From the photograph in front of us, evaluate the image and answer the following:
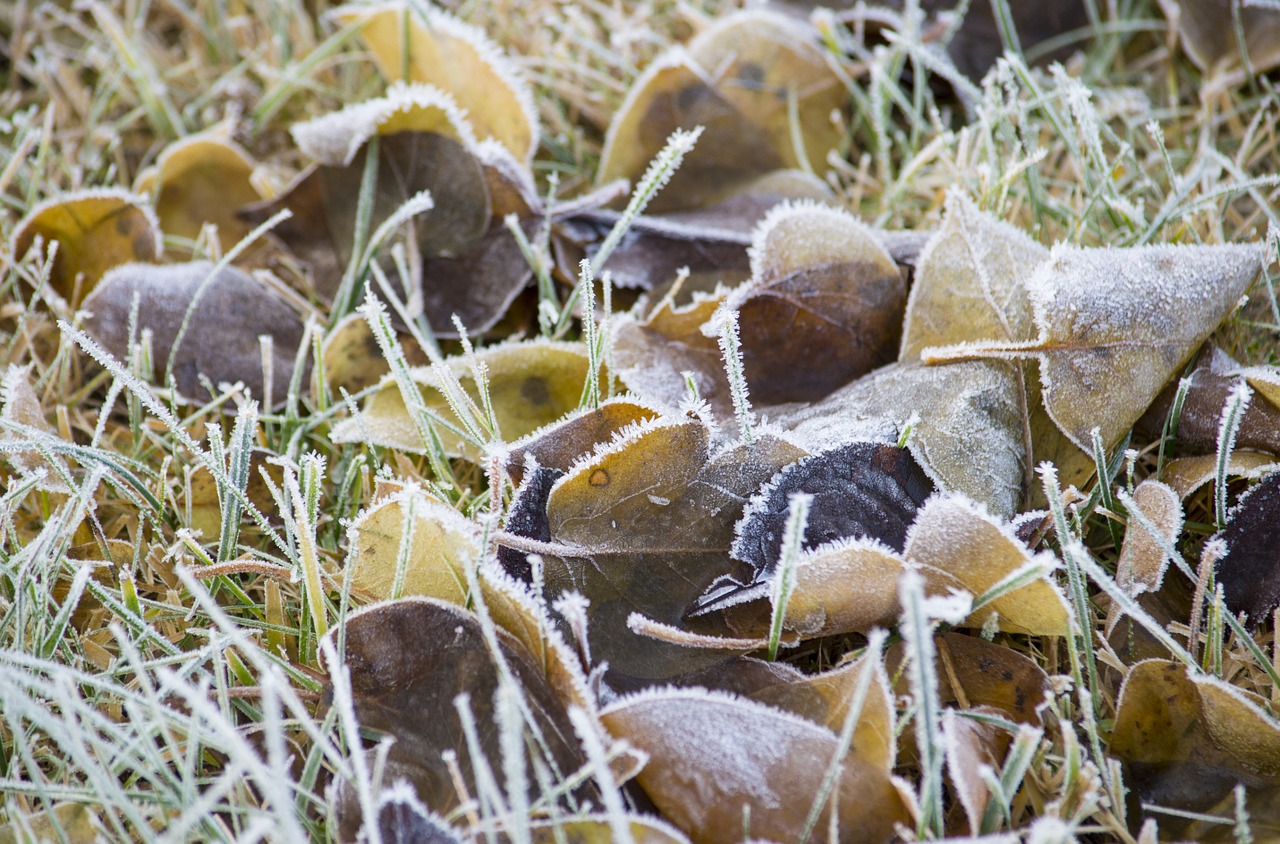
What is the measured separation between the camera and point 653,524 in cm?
89

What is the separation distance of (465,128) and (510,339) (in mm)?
257

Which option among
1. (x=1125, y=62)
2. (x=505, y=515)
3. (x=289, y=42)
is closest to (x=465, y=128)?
(x=505, y=515)

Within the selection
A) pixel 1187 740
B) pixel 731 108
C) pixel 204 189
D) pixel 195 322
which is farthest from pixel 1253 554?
pixel 204 189

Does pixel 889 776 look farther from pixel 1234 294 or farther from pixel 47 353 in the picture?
pixel 47 353

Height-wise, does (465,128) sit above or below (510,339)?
above

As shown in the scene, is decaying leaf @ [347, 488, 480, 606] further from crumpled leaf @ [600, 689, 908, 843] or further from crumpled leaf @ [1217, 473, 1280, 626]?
crumpled leaf @ [1217, 473, 1280, 626]

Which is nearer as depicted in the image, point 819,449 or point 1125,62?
point 819,449

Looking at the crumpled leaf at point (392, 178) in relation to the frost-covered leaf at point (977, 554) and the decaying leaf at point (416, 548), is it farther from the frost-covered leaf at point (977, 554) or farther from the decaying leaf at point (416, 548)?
the frost-covered leaf at point (977, 554)

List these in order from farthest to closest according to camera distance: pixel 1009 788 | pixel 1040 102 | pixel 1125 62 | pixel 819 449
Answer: pixel 1125 62
pixel 1040 102
pixel 819 449
pixel 1009 788

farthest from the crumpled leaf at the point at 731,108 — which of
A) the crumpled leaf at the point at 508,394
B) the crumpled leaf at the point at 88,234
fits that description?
the crumpled leaf at the point at 88,234

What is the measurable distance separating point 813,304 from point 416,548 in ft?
1.64

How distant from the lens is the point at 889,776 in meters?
0.74

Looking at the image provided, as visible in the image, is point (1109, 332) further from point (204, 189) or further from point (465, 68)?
A: point (204, 189)

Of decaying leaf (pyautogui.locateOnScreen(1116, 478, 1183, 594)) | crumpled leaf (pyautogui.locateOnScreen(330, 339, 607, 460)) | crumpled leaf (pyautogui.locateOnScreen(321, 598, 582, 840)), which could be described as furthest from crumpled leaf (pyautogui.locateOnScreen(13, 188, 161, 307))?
decaying leaf (pyautogui.locateOnScreen(1116, 478, 1183, 594))
